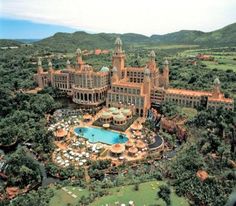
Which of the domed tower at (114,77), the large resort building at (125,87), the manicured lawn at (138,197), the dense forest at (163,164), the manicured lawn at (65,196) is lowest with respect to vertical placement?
the manicured lawn at (65,196)

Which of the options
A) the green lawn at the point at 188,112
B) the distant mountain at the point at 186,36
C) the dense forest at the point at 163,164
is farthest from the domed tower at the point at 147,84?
the distant mountain at the point at 186,36

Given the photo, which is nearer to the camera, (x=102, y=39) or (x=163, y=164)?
(x=163, y=164)

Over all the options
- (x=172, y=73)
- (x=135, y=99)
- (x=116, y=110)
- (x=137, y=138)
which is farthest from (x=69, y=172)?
(x=172, y=73)

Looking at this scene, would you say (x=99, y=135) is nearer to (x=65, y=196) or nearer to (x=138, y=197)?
(x=65, y=196)

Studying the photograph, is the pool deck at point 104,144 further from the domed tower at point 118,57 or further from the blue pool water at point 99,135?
the domed tower at point 118,57

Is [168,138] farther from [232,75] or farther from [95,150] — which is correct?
[232,75]

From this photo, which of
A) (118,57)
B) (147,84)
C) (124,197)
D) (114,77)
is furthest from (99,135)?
(118,57)
